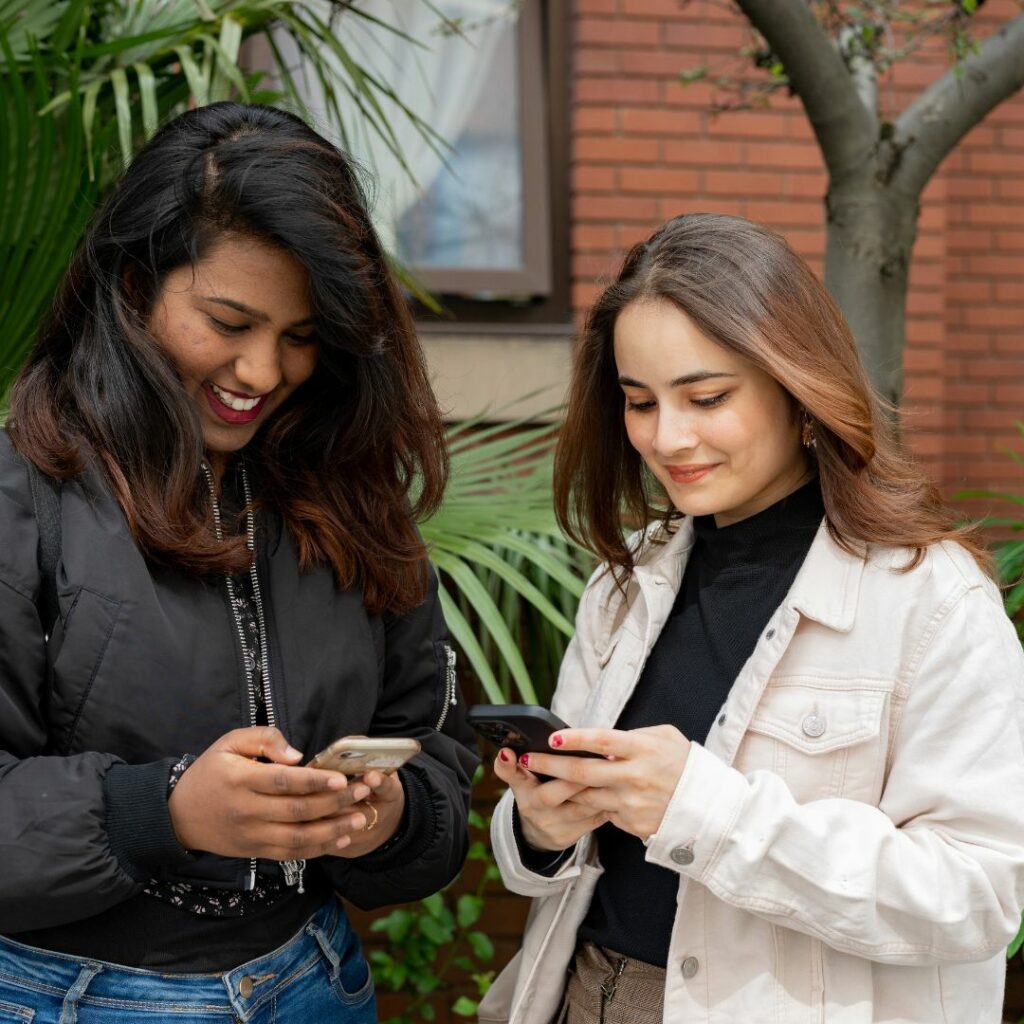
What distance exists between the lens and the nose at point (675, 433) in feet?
5.38

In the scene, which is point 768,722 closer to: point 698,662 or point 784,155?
point 698,662

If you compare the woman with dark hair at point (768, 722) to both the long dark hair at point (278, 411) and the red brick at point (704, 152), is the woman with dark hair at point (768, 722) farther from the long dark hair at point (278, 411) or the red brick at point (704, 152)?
the red brick at point (704, 152)

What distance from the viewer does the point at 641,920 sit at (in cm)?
170

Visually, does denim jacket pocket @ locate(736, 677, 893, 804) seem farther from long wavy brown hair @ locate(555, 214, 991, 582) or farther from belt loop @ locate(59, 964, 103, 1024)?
belt loop @ locate(59, 964, 103, 1024)

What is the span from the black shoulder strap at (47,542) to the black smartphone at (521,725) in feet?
1.52

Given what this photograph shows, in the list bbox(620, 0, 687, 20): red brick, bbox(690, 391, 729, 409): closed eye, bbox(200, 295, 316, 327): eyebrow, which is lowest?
bbox(690, 391, 729, 409): closed eye

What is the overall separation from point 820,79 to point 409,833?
169 cm

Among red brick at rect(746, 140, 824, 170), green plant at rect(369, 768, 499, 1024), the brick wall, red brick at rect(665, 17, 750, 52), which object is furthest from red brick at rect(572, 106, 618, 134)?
green plant at rect(369, 768, 499, 1024)

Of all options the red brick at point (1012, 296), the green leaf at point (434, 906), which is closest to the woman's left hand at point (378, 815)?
the green leaf at point (434, 906)

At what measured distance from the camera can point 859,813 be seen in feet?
4.90

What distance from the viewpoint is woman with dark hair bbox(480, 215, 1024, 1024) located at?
1.48 meters

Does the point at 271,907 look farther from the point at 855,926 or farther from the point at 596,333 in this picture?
the point at 596,333

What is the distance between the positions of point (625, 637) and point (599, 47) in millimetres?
2778

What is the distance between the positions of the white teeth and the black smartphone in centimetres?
47
